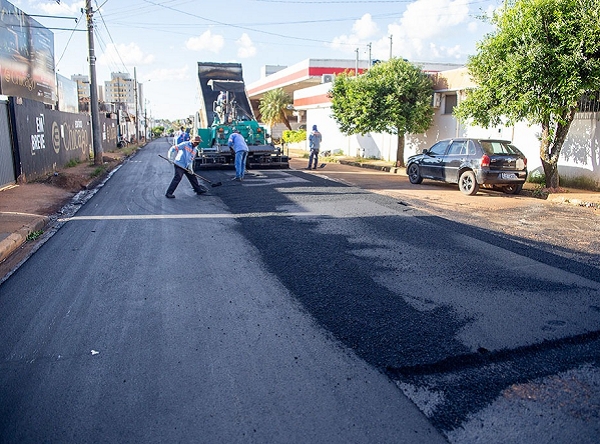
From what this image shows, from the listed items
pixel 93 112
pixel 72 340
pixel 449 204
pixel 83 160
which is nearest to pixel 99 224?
pixel 72 340

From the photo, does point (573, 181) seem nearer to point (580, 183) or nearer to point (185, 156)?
point (580, 183)

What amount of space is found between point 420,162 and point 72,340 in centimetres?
1352

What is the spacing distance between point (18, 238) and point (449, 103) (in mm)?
17703

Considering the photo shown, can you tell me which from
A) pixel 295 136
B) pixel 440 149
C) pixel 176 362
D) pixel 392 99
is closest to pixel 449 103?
pixel 392 99

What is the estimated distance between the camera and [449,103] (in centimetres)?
2134

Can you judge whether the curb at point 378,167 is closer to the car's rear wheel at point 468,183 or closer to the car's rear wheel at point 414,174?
the car's rear wheel at point 414,174

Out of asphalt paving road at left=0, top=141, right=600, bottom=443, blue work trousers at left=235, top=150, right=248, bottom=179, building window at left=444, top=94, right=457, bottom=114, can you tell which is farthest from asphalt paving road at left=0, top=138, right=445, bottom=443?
building window at left=444, top=94, right=457, bottom=114

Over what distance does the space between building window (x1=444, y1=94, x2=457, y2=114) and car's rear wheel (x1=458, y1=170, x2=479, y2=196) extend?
7.78 m

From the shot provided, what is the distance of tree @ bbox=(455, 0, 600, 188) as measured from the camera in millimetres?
11914

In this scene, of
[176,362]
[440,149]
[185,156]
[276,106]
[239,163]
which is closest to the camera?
[176,362]

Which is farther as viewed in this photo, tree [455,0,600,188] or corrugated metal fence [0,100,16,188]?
corrugated metal fence [0,100,16,188]

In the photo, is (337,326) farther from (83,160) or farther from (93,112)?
(83,160)

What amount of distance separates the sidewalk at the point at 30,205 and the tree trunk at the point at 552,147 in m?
0.60

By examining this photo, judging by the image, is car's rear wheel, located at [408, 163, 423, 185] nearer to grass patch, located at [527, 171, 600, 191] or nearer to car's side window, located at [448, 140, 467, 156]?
car's side window, located at [448, 140, 467, 156]
